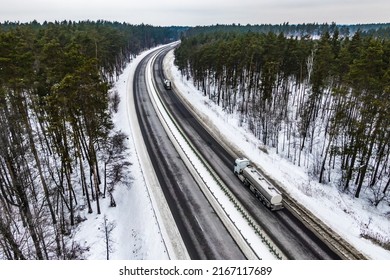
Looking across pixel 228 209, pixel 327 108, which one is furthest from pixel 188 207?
pixel 327 108

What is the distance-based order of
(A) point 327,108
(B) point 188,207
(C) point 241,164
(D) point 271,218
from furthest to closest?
1. (A) point 327,108
2. (C) point 241,164
3. (B) point 188,207
4. (D) point 271,218

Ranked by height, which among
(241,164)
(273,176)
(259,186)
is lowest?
(273,176)

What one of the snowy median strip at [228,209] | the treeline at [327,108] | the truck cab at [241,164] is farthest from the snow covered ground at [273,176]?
the snowy median strip at [228,209]

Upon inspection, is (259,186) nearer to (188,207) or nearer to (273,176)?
(273,176)

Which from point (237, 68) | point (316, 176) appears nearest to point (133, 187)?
point (316, 176)

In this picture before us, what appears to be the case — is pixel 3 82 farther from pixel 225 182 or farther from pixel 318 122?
pixel 318 122

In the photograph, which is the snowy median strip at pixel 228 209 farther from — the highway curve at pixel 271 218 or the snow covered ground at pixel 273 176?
the snow covered ground at pixel 273 176

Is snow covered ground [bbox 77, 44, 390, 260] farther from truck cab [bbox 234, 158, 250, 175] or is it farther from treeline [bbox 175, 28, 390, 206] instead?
truck cab [bbox 234, 158, 250, 175]
